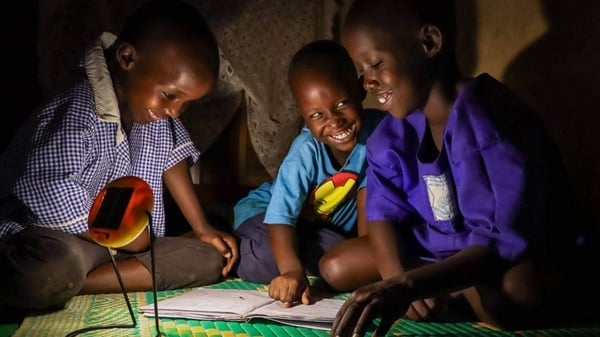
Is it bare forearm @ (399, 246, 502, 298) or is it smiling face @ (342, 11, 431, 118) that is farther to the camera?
smiling face @ (342, 11, 431, 118)

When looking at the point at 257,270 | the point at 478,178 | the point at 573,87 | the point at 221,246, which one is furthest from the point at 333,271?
the point at 573,87

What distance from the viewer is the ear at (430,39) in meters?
1.18

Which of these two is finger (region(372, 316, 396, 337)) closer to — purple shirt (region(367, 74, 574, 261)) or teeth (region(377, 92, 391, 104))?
purple shirt (region(367, 74, 574, 261))

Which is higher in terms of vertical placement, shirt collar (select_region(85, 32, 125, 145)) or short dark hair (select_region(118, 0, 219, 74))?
short dark hair (select_region(118, 0, 219, 74))

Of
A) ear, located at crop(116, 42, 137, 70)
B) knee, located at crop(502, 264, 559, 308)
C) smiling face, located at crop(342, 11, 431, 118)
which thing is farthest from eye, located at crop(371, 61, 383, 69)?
ear, located at crop(116, 42, 137, 70)

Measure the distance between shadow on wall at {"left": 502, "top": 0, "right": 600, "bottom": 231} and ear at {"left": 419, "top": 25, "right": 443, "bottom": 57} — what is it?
36 centimetres

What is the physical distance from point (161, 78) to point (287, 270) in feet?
1.78

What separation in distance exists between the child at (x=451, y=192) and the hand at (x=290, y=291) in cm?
17

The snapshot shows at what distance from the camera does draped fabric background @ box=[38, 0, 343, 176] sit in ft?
6.93

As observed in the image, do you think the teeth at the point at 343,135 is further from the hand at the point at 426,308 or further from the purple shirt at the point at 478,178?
the hand at the point at 426,308

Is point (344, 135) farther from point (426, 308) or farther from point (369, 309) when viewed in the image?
point (369, 309)

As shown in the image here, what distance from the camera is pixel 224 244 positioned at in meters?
1.67

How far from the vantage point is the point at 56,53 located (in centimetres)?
196

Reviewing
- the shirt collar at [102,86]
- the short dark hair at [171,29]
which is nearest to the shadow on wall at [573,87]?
the short dark hair at [171,29]
